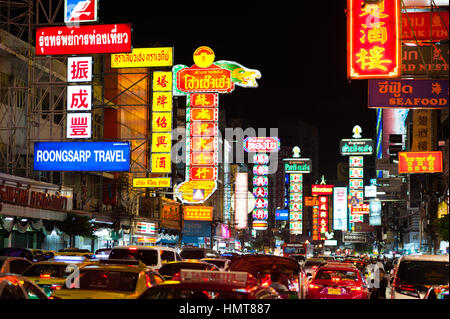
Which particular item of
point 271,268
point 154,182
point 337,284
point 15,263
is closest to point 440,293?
point 271,268

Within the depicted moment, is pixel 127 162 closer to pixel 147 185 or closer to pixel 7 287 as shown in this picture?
pixel 147 185

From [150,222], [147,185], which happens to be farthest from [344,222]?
[147,185]

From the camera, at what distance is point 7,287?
27.7ft

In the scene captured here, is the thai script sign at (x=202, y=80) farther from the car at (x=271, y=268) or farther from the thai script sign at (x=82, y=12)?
the car at (x=271, y=268)

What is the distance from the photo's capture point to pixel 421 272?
17.0 metres

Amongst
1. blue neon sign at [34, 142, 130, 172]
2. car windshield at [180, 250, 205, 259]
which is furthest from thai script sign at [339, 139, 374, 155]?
blue neon sign at [34, 142, 130, 172]

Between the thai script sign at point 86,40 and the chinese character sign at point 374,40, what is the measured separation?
16.2 metres

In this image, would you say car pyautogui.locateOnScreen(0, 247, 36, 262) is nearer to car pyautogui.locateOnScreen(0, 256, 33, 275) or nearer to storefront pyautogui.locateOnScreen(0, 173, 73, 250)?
storefront pyautogui.locateOnScreen(0, 173, 73, 250)

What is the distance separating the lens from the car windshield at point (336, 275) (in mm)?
19562

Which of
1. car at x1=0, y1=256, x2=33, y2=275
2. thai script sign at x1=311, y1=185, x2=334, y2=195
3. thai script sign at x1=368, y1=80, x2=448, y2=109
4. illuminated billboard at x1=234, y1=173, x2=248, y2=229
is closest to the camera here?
car at x1=0, y1=256, x2=33, y2=275

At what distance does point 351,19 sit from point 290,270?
8105mm

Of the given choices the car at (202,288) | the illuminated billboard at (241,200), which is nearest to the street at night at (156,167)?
the car at (202,288)

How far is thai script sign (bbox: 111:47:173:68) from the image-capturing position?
139 ft

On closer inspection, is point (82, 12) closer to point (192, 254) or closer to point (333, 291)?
point (192, 254)
